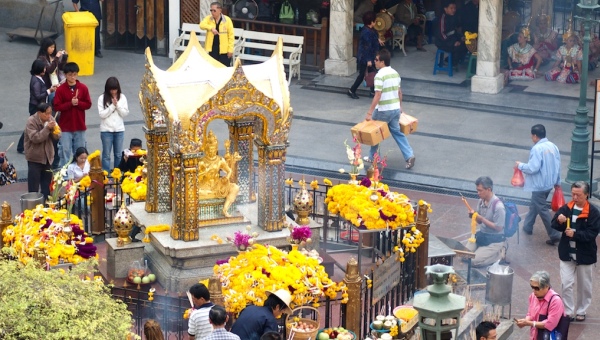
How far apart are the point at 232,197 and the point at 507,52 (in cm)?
1200

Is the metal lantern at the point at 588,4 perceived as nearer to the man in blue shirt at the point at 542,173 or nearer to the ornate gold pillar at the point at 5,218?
the man in blue shirt at the point at 542,173

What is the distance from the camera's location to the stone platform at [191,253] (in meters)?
14.5

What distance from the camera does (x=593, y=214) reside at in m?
14.5

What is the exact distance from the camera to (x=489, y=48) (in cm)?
2380

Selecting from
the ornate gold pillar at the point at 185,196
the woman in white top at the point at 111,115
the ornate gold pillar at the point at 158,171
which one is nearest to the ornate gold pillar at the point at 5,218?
the ornate gold pillar at the point at 158,171

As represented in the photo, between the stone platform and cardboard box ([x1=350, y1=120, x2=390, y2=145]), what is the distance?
4.35 m

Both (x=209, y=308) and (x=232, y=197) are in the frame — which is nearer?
(x=209, y=308)

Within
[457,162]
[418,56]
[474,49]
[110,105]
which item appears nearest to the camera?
[110,105]

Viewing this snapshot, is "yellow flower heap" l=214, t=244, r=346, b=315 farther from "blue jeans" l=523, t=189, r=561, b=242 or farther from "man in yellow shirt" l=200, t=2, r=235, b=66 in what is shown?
"man in yellow shirt" l=200, t=2, r=235, b=66

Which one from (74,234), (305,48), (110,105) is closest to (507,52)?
(305,48)

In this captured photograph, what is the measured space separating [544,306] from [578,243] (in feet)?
5.33

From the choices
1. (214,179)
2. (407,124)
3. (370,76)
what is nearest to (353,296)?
(214,179)

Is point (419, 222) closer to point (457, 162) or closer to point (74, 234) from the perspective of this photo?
point (74, 234)

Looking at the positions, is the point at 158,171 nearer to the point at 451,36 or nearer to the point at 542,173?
the point at 542,173
